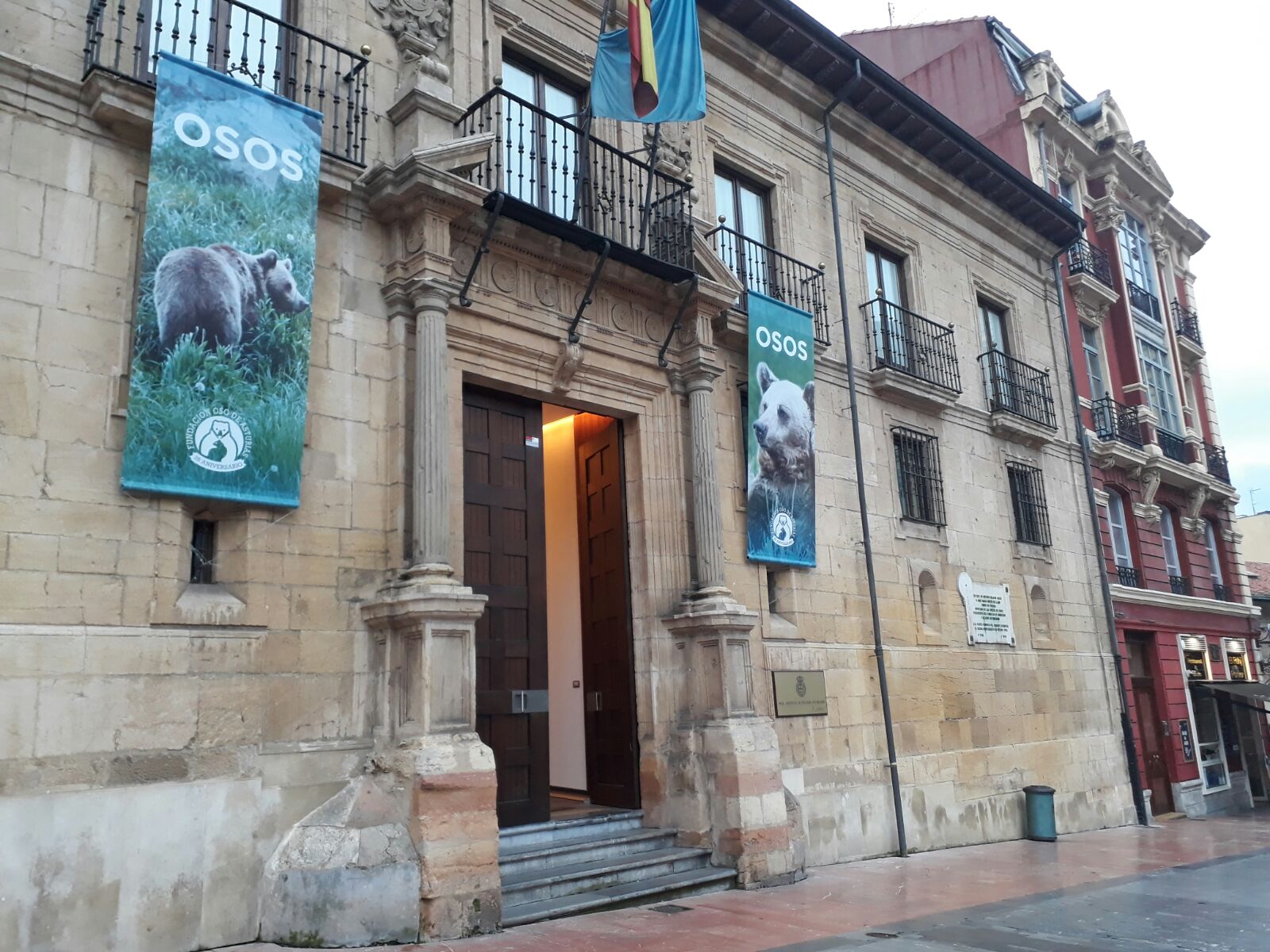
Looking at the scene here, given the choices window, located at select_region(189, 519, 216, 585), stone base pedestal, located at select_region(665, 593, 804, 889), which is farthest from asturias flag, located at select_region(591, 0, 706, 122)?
window, located at select_region(189, 519, 216, 585)

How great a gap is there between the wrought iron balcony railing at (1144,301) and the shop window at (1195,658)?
21.9 feet

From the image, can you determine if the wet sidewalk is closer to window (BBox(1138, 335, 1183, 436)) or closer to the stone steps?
the stone steps

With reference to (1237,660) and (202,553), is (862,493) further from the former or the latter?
(1237,660)

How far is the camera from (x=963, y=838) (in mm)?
11523

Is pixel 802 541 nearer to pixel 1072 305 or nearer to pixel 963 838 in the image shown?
pixel 963 838

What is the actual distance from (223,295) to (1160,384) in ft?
63.6

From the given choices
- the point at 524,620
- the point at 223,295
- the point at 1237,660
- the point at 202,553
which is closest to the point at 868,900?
the point at 524,620

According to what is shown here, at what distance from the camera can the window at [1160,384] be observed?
19.8 meters

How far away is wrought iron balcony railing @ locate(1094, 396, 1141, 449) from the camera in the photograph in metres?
17.2

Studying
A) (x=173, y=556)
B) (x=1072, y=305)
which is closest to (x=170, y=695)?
(x=173, y=556)

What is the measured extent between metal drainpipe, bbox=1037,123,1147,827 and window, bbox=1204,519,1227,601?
18.8ft

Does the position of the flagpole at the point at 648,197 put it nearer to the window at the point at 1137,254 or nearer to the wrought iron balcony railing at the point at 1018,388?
the wrought iron balcony railing at the point at 1018,388

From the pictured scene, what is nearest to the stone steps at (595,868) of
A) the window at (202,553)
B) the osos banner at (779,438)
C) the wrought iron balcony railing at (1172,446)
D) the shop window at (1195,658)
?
the window at (202,553)

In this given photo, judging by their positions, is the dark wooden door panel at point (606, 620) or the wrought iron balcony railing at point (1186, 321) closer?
the dark wooden door panel at point (606, 620)
